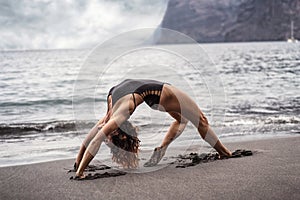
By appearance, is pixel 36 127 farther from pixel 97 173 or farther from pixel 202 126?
pixel 202 126

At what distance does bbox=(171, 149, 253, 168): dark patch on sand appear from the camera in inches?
263

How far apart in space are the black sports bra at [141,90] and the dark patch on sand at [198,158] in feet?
3.67

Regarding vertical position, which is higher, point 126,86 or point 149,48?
point 149,48

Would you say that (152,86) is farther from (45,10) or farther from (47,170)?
(45,10)

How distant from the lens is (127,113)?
5.80m

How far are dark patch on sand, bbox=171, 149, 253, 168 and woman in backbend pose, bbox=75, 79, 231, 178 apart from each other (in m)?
0.47

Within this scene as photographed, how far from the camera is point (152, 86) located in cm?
608

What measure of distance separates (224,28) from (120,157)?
172730 mm

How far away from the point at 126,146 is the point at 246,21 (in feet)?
533

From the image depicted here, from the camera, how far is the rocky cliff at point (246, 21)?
153 metres

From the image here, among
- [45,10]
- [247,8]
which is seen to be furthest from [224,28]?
[45,10]

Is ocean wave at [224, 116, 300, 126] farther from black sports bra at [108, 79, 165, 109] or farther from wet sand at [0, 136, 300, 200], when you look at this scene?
black sports bra at [108, 79, 165, 109]

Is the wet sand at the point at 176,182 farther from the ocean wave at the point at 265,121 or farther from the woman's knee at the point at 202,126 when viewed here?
the ocean wave at the point at 265,121

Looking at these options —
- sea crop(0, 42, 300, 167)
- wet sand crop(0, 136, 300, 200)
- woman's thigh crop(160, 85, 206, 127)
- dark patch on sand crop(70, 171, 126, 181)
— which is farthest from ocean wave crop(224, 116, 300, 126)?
dark patch on sand crop(70, 171, 126, 181)
